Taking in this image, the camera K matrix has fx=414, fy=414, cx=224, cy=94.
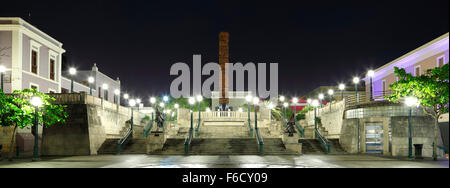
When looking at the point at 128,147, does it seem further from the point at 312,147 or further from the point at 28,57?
the point at 28,57

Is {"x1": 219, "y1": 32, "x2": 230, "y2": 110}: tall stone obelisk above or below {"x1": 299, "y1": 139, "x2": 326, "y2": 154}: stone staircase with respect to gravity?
above

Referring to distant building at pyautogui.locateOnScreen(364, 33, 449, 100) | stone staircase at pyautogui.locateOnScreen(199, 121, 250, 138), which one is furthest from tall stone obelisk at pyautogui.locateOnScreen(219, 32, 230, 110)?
distant building at pyautogui.locateOnScreen(364, 33, 449, 100)

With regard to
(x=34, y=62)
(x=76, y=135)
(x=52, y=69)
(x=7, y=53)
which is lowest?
(x=76, y=135)

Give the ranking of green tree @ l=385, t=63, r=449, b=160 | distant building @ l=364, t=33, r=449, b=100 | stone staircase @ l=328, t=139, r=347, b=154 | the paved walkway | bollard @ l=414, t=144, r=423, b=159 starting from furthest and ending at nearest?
1. distant building @ l=364, t=33, r=449, b=100
2. stone staircase @ l=328, t=139, r=347, b=154
3. bollard @ l=414, t=144, r=423, b=159
4. green tree @ l=385, t=63, r=449, b=160
5. the paved walkway

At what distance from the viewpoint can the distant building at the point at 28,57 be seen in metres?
35.6

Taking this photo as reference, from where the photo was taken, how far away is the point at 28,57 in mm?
37344

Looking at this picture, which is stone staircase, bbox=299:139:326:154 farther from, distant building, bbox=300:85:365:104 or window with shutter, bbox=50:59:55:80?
distant building, bbox=300:85:365:104

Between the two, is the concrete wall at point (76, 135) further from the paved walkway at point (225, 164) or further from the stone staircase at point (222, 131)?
the stone staircase at point (222, 131)

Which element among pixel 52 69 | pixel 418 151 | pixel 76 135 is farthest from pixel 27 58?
pixel 418 151

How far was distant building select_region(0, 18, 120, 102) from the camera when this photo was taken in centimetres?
3556

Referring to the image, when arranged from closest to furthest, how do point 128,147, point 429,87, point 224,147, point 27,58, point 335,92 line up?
point 429,87
point 224,147
point 128,147
point 27,58
point 335,92
